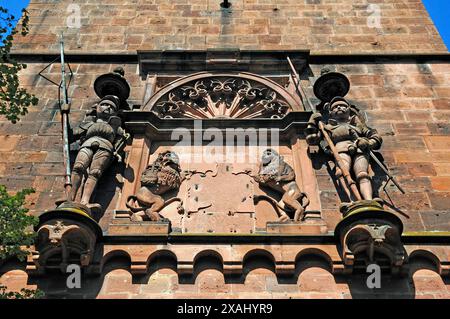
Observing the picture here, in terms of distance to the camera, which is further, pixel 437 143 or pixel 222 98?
pixel 222 98

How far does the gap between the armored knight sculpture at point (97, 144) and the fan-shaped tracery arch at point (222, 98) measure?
3.17 feet

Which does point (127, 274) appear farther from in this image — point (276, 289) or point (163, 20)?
point (163, 20)

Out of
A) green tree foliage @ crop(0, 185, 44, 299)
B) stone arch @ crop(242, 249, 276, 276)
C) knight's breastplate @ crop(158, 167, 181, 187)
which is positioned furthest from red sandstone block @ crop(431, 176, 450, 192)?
green tree foliage @ crop(0, 185, 44, 299)

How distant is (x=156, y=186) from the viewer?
26.6ft

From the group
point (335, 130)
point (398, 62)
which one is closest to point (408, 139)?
point (335, 130)

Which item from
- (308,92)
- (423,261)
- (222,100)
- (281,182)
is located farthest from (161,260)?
(308,92)

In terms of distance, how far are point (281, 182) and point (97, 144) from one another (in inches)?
99.8

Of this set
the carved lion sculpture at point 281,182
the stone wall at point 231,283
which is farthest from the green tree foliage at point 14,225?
the carved lion sculpture at point 281,182

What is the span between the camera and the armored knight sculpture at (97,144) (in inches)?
307

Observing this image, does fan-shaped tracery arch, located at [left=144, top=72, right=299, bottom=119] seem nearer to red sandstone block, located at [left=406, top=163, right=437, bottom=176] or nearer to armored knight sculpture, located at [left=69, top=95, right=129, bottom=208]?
armored knight sculpture, located at [left=69, top=95, right=129, bottom=208]

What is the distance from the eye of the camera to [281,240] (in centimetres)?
694

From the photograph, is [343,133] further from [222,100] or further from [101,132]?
A: [101,132]

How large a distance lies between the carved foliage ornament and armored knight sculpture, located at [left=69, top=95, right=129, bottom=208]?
115 centimetres

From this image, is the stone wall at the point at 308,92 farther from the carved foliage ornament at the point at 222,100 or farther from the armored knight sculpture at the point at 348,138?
the carved foliage ornament at the point at 222,100
